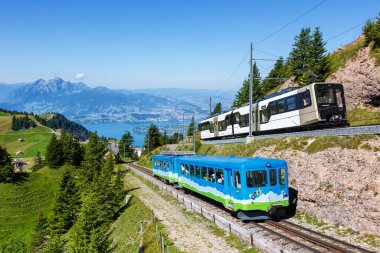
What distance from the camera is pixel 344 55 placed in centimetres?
Answer: 4169

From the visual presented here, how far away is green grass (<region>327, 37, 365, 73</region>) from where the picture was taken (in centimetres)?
3734

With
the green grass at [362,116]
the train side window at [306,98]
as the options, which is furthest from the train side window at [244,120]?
the train side window at [306,98]

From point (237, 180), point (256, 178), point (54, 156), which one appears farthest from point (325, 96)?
point (54, 156)

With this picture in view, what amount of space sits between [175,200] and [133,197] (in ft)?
32.5

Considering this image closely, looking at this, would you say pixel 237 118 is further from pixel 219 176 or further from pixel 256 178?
pixel 256 178

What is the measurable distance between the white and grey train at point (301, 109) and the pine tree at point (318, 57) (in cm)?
1521

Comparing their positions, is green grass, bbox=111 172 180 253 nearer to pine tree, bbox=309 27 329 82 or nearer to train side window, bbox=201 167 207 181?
train side window, bbox=201 167 207 181

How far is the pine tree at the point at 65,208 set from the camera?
156 feet

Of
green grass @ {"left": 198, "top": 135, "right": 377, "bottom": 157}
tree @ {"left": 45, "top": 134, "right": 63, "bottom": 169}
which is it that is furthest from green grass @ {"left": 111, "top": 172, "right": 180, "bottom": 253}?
tree @ {"left": 45, "top": 134, "right": 63, "bottom": 169}

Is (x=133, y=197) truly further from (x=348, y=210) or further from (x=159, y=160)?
(x=348, y=210)

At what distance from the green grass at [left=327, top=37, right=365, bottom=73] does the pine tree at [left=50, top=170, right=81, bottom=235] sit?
41.5 metres

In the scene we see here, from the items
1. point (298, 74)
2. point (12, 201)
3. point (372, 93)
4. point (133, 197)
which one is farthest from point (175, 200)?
point (12, 201)

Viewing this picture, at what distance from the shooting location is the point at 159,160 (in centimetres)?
4566

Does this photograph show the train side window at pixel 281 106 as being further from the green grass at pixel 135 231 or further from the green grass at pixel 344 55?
the green grass at pixel 344 55
